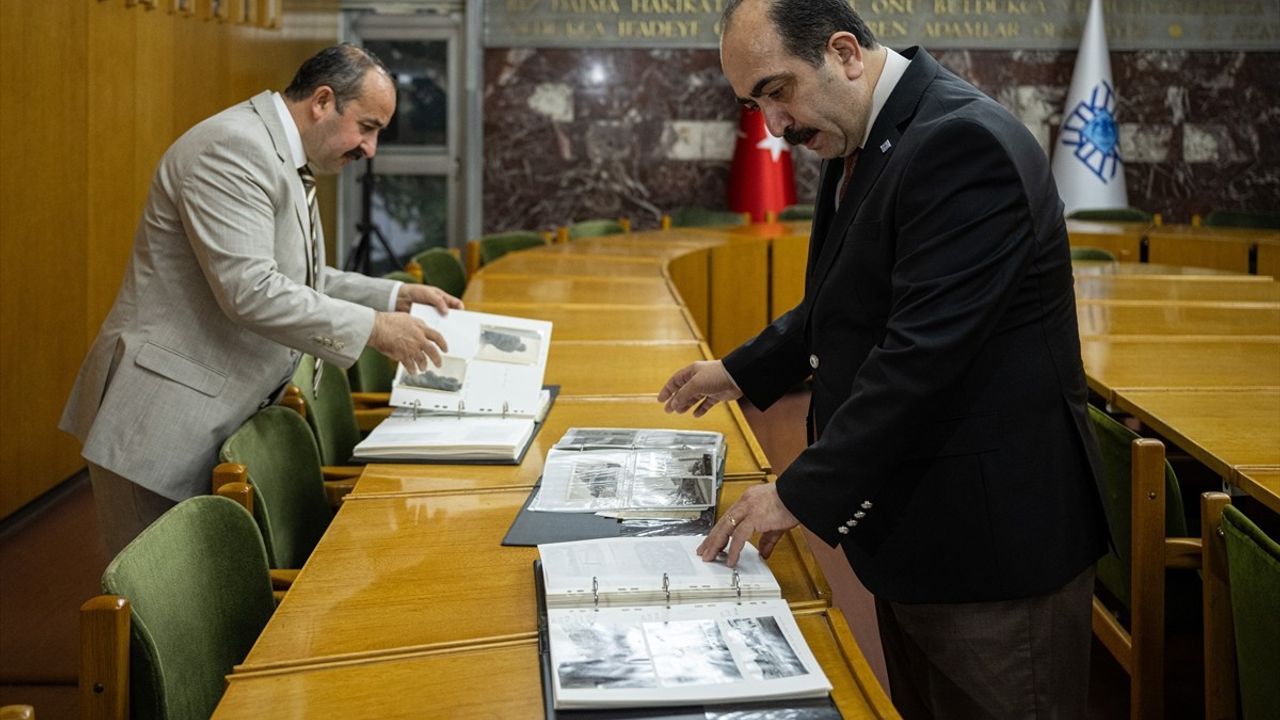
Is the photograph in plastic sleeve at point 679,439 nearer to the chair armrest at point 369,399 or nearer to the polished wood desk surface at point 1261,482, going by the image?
the polished wood desk surface at point 1261,482

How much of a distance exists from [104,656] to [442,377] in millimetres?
1387

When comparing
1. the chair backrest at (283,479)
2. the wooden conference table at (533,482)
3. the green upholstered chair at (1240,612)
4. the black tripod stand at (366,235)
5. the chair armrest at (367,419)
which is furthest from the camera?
the black tripod stand at (366,235)

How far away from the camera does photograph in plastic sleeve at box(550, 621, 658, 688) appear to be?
1.43 meters

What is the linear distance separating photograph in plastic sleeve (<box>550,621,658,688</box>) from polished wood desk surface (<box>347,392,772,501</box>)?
0.78m

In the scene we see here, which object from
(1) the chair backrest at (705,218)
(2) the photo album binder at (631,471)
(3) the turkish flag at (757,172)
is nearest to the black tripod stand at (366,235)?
(1) the chair backrest at (705,218)

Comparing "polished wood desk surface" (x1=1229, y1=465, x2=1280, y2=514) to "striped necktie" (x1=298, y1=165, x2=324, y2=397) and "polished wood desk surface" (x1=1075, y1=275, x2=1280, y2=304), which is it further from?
"polished wood desk surface" (x1=1075, y1=275, x2=1280, y2=304)

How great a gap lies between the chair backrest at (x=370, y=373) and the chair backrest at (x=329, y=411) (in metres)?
0.42

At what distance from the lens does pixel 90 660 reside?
1.54 meters

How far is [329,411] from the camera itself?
330 cm

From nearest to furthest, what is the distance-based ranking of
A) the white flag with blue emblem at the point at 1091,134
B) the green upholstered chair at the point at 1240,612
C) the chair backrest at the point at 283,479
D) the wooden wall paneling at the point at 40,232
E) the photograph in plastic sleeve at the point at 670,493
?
the green upholstered chair at the point at 1240,612 → the photograph in plastic sleeve at the point at 670,493 → the chair backrest at the point at 283,479 → the wooden wall paneling at the point at 40,232 → the white flag with blue emblem at the point at 1091,134

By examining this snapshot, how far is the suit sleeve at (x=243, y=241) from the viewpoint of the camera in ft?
8.43

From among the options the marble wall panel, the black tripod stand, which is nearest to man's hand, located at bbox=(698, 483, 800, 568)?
the black tripod stand

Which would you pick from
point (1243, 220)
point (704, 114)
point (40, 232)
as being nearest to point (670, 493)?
point (40, 232)

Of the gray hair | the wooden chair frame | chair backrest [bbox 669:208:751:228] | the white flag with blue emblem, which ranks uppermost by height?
the white flag with blue emblem
